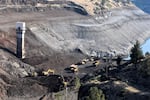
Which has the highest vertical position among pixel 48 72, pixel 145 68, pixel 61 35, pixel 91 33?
pixel 145 68

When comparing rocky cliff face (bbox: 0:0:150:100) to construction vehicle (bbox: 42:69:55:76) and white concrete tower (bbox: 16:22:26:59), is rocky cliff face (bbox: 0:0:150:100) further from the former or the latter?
construction vehicle (bbox: 42:69:55:76)

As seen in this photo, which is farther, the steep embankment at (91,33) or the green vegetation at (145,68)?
the steep embankment at (91,33)

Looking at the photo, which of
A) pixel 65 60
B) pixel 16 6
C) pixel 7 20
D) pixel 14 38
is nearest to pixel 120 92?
pixel 65 60

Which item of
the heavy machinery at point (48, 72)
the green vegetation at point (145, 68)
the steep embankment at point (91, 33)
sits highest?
the green vegetation at point (145, 68)

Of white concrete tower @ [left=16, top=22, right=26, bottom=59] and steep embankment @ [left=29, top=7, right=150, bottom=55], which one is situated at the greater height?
white concrete tower @ [left=16, top=22, right=26, bottom=59]

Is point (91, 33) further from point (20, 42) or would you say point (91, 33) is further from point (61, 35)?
point (20, 42)

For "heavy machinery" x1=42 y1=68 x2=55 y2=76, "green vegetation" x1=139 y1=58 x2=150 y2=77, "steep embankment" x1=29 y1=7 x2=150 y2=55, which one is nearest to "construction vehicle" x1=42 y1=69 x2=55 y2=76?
"heavy machinery" x1=42 y1=68 x2=55 y2=76

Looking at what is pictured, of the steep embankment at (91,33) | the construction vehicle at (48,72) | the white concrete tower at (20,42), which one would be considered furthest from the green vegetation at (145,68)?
the steep embankment at (91,33)

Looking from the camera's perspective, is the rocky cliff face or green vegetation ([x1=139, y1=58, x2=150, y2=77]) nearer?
green vegetation ([x1=139, y1=58, x2=150, y2=77])

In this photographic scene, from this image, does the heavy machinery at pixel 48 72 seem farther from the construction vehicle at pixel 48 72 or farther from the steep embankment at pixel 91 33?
the steep embankment at pixel 91 33

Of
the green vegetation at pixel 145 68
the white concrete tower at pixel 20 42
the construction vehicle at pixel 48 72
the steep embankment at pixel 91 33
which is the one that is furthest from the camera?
the steep embankment at pixel 91 33

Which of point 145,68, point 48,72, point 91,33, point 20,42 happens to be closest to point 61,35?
point 91,33
